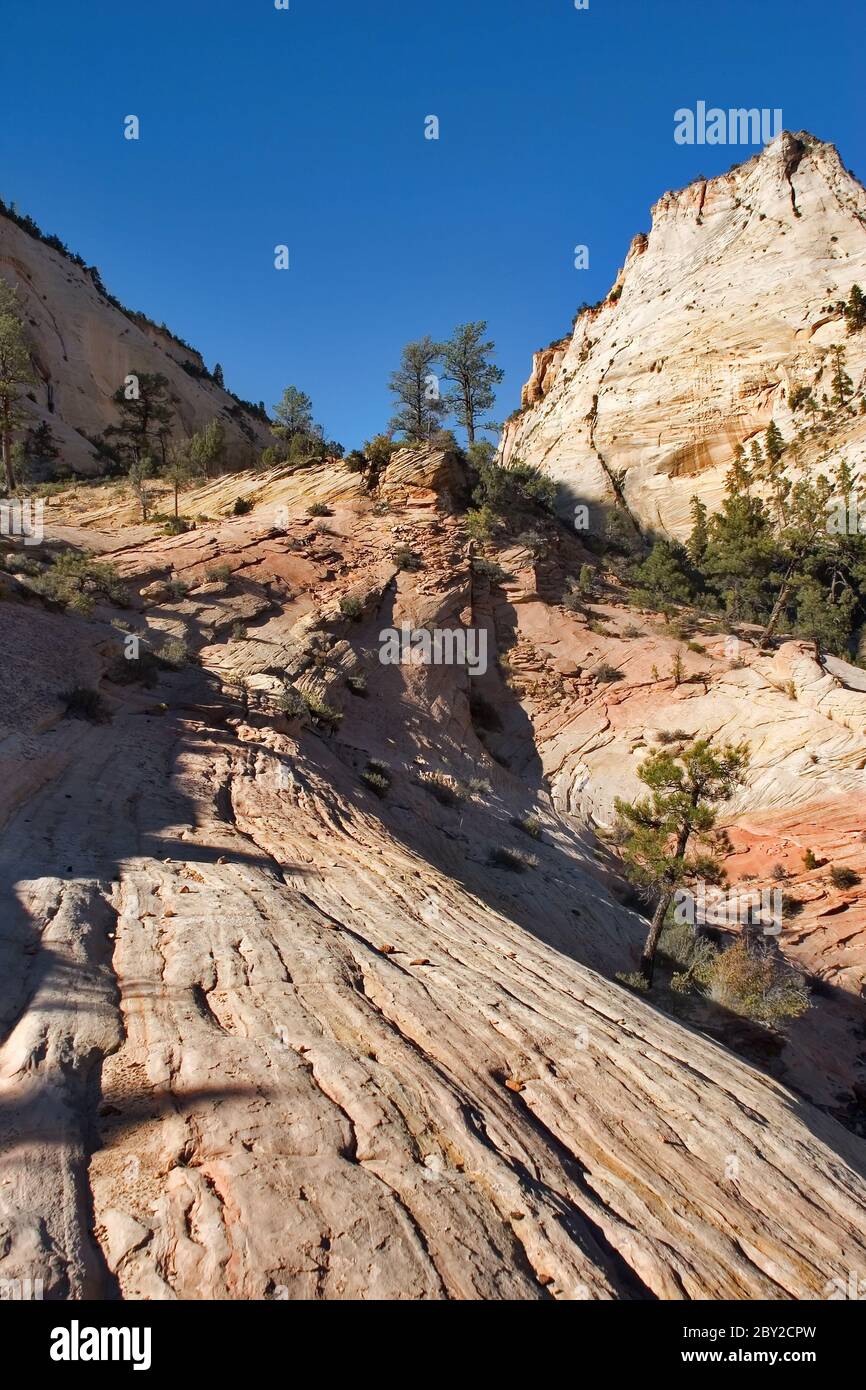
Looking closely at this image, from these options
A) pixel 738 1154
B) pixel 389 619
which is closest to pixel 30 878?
pixel 738 1154

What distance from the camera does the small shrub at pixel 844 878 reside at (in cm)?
1619

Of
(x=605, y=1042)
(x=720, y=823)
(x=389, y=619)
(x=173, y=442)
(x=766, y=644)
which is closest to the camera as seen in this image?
(x=605, y=1042)

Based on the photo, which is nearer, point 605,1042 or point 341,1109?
point 341,1109

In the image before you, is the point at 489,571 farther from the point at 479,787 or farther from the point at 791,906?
the point at 791,906

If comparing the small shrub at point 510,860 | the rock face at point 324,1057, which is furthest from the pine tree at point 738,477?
the small shrub at point 510,860

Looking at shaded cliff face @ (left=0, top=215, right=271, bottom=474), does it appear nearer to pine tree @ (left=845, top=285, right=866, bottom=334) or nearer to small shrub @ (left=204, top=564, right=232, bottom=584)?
small shrub @ (left=204, top=564, right=232, bottom=584)

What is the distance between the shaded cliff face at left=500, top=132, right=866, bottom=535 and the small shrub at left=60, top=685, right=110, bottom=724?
38.1 meters

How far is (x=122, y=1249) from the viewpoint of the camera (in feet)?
9.61

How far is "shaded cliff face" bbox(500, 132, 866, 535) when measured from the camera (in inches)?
1580

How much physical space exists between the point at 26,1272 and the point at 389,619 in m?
18.8

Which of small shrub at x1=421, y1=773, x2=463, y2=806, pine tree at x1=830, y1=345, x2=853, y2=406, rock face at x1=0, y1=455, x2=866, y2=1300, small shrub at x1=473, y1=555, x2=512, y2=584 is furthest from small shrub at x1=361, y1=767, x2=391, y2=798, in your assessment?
pine tree at x1=830, y1=345, x2=853, y2=406

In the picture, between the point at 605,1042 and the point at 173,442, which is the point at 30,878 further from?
the point at 173,442

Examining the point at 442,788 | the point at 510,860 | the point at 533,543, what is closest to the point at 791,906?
the point at 510,860

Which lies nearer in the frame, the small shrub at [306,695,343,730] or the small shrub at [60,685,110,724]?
the small shrub at [60,685,110,724]
